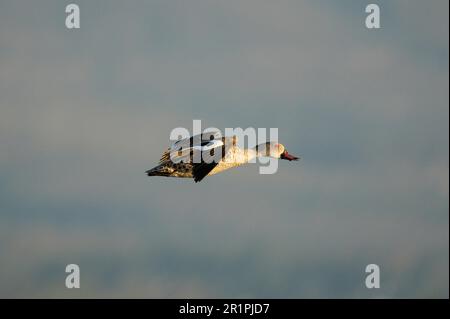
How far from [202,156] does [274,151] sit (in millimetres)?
7815

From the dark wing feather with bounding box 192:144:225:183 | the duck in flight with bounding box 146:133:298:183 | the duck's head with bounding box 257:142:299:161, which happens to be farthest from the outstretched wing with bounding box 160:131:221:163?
the duck's head with bounding box 257:142:299:161

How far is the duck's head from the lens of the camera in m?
55.9

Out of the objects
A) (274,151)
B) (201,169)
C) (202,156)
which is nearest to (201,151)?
(202,156)

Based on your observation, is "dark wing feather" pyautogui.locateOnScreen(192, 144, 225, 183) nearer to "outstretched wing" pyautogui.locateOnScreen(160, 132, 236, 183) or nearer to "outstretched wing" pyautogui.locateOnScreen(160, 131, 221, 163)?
"outstretched wing" pyautogui.locateOnScreen(160, 132, 236, 183)

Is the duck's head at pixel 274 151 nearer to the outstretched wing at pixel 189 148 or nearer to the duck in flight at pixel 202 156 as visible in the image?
the duck in flight at pixel 202 156

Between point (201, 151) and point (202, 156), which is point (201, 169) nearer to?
point (202, 156)

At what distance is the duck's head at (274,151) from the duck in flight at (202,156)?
0.20 metres

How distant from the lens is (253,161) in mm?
55156

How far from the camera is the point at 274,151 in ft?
185

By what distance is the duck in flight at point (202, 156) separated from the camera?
50.0 m
